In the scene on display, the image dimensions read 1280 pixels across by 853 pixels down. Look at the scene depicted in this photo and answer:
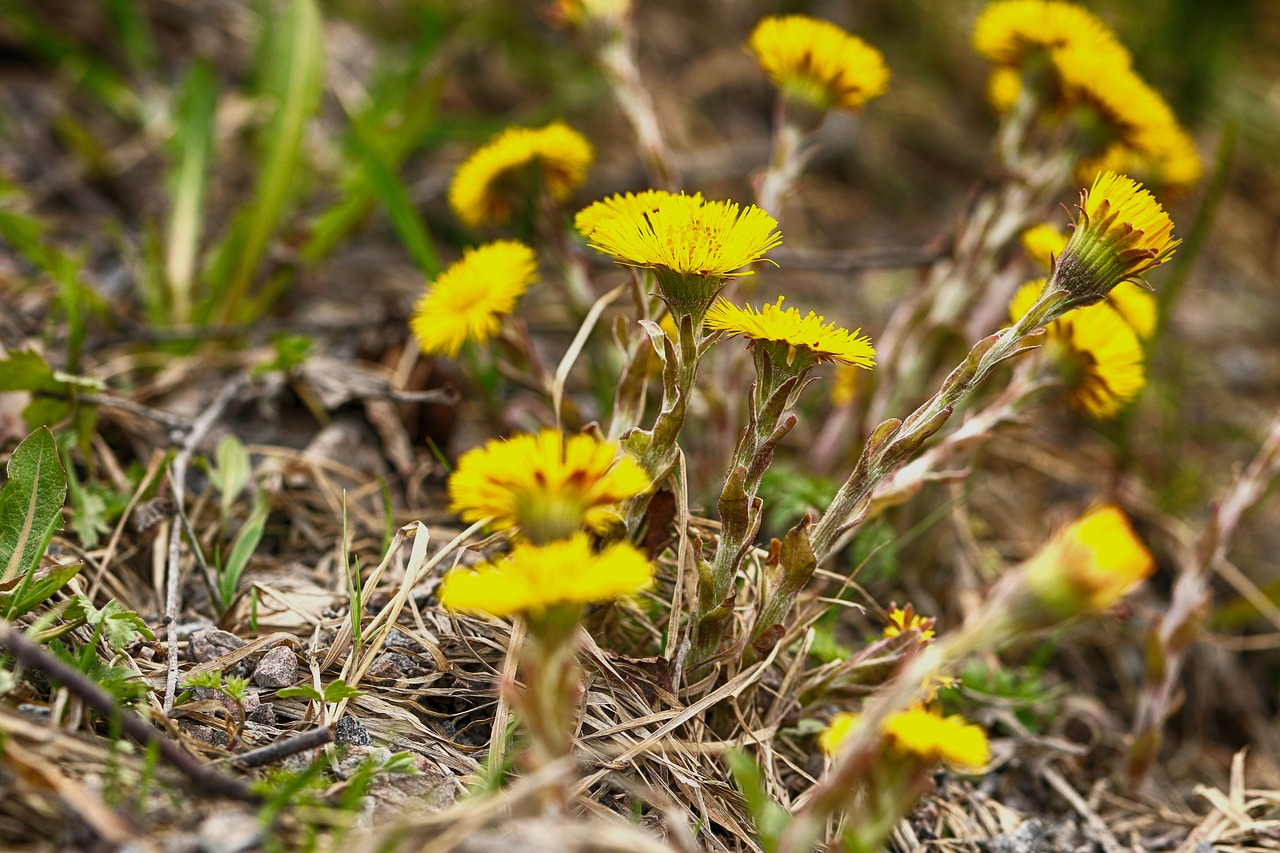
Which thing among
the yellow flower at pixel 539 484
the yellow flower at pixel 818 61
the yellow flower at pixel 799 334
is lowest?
the yellow flower at pixel 539 484

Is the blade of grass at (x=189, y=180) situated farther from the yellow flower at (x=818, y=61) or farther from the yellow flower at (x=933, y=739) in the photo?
the yellow flower at (x=933, y=739)

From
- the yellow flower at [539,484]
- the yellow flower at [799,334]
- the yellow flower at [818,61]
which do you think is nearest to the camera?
the yellow flower at [539,484]

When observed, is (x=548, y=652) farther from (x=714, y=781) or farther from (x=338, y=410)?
(x=338, y=410)

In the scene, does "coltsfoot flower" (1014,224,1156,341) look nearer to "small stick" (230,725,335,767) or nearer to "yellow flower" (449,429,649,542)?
"yellow flower" (449,429,649,542)

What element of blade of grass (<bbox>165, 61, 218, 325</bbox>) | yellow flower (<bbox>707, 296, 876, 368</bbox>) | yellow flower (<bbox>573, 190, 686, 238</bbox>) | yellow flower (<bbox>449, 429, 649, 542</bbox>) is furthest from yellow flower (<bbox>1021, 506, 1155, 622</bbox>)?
blade of grass (<bbox>165, 61, 218, 325</bbox>)

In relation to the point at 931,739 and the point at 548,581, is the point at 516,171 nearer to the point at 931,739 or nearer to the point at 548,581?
the point at 548,581

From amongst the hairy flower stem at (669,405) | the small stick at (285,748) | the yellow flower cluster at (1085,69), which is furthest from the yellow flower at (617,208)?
the yellow flower cluster at (1085,69)

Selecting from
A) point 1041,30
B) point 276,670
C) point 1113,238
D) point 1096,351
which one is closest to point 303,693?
point 276,670
